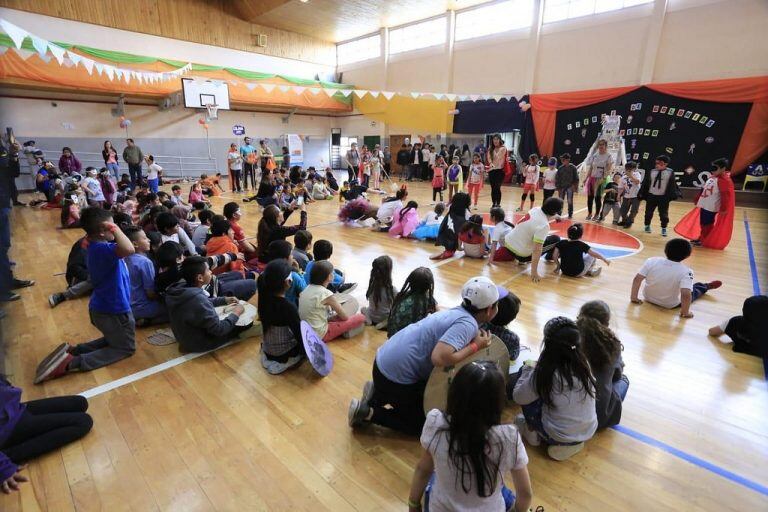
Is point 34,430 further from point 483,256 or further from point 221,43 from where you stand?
point 221,43

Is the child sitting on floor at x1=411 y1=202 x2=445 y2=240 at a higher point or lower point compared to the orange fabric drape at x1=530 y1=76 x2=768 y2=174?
lower

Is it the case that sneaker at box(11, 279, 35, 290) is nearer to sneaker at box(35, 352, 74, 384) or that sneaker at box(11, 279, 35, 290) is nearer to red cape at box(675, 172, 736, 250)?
sneaker at box(35, 352, 74, 384)

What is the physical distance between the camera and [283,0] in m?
14.2

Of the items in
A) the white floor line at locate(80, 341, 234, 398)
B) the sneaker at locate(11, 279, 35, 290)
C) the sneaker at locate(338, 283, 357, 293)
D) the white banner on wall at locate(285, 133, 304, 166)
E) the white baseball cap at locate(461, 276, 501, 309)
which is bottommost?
the white floor line at locate(80, 341, 234, 398)

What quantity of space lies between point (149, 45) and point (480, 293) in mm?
17459

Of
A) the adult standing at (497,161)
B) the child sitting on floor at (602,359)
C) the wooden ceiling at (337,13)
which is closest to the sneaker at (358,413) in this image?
the child sitting on floor at (602,359)

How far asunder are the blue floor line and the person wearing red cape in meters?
5.31

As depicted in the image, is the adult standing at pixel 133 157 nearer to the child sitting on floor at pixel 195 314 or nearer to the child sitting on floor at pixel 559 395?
the child sitting on floor at pixel 195 314

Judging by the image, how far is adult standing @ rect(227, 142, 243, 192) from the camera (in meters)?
11.6

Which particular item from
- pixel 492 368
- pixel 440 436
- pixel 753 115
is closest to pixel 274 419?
pixel 440 436

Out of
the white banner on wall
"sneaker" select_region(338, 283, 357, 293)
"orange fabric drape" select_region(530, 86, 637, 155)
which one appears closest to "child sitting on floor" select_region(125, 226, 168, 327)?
"sneaker" select_region(338, 283, 357, 293)

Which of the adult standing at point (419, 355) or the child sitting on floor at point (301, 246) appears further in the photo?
the child sitting on floor at point (301, 246)

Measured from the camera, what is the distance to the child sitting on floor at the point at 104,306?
2.56 metres

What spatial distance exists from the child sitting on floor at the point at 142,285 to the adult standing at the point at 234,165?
8753 millimetres
